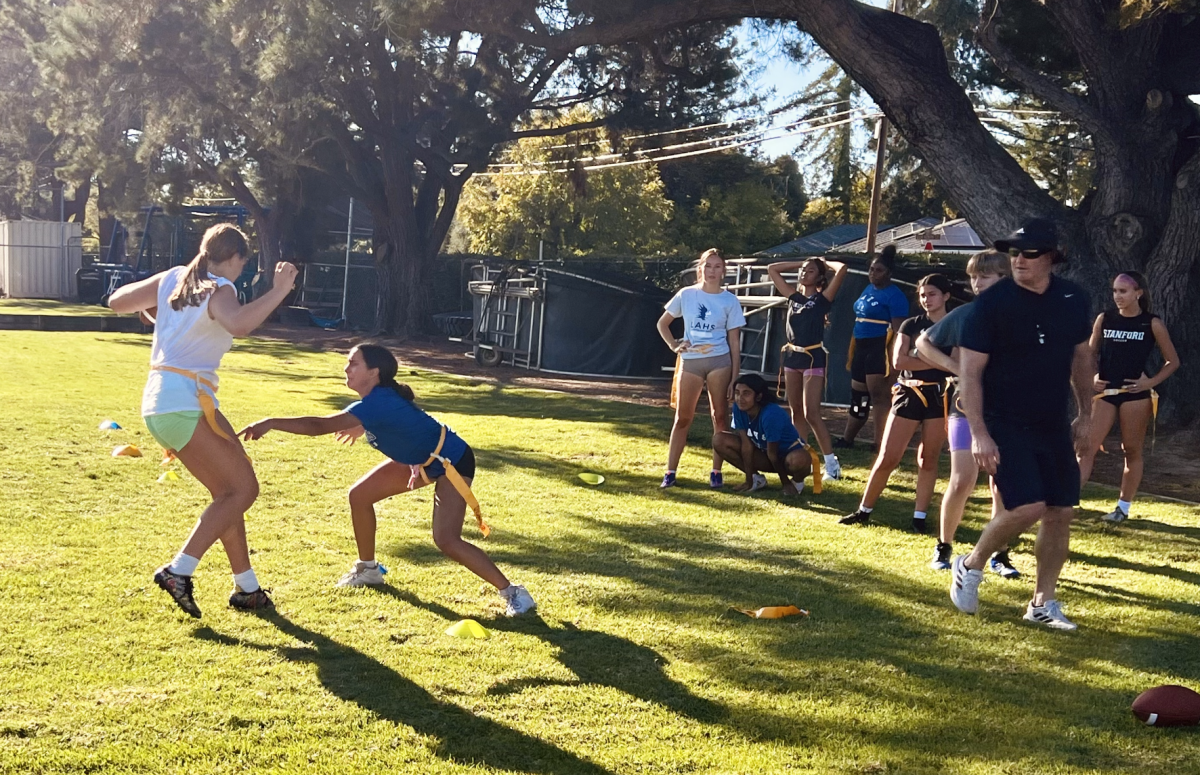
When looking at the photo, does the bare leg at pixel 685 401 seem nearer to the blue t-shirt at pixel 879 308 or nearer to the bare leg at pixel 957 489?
the blue t-shirt at pixel 879 308

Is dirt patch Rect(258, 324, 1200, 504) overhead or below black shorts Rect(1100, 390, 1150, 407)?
below

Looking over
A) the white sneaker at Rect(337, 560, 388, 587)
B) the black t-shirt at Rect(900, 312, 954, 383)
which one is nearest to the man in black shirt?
the black t-shirt at Rect(900, 312, 954, 383)

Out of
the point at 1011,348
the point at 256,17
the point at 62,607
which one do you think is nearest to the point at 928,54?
the point at 1011,348

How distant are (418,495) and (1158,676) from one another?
5.66 m

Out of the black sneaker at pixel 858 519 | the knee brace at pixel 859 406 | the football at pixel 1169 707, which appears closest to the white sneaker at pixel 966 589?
the football at pixel 1169 707

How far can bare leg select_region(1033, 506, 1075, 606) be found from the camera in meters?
5.88

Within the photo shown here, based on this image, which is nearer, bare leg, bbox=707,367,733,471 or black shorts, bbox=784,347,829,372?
bare leg, bbox=707,367,733,471

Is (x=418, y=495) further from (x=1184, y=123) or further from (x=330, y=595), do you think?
(x=1184, y=123)

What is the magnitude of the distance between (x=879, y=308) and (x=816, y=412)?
1.09 meters

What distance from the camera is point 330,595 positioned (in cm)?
630

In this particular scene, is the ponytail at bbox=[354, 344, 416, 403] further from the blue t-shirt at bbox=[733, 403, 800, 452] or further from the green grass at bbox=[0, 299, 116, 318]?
the green grass at bbox=[0, 299, 116, 318]

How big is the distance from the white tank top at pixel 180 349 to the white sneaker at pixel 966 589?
3747mm

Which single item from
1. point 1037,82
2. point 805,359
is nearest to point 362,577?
point 805,359

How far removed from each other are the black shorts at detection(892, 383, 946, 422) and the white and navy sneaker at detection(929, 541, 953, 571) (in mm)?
945
